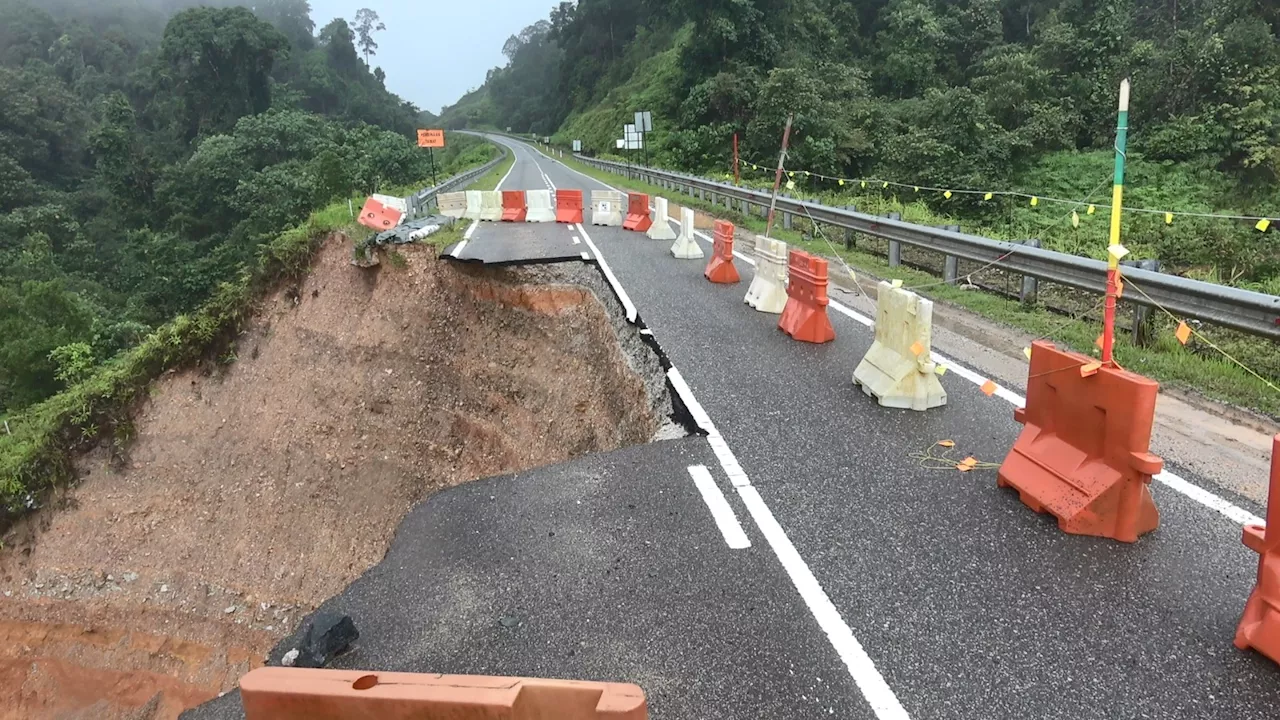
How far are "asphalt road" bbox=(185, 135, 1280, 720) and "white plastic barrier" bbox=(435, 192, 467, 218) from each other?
16110 mm

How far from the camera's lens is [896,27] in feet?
127

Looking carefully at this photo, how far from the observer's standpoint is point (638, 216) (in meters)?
17.5

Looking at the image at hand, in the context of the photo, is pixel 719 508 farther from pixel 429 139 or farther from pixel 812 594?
pixel 429 139

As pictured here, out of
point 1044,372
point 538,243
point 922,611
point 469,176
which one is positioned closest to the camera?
point 922,611

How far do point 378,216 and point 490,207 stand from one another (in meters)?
4.68

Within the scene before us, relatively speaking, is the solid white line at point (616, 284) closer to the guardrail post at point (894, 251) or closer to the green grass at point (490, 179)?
the guardrail post at point (894, 251)

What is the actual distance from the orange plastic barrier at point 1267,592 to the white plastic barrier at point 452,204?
1910 cm

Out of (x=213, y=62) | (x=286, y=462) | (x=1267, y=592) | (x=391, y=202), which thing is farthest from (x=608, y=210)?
(x=213, y=62)

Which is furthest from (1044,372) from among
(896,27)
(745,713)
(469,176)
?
(896,27)

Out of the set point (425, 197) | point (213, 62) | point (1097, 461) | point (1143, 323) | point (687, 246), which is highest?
point (213, 62)

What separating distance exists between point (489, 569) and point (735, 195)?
1599 cm

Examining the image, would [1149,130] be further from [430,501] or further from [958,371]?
[430,501]

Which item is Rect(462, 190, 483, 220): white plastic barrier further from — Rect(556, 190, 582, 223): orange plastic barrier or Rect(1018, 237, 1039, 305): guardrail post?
Rect(1018, 237, 1039, 305): guardrail post

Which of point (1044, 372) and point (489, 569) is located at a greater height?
point (1044, 372)
